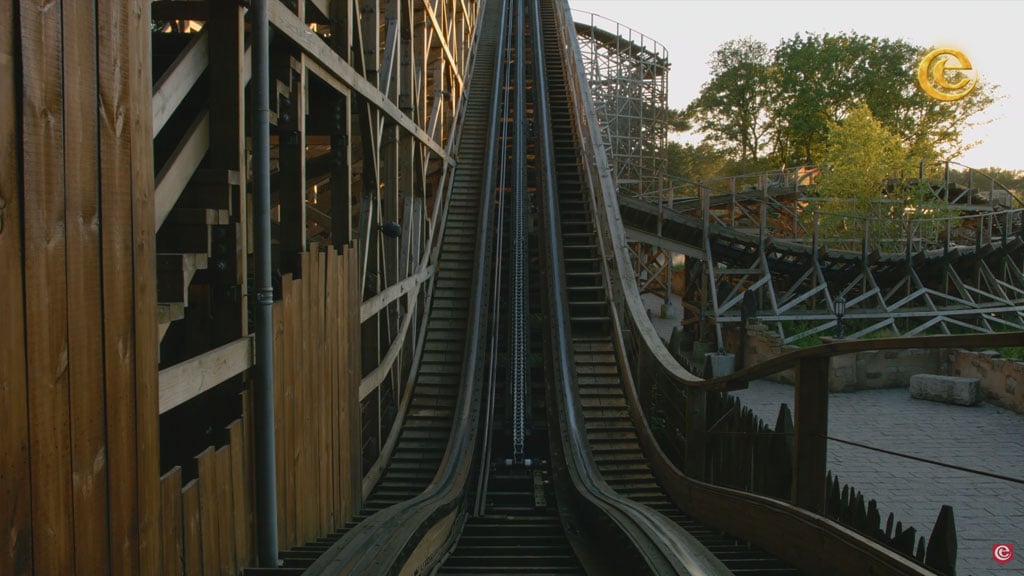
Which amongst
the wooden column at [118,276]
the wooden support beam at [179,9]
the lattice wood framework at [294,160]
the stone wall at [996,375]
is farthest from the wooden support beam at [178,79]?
the stone wall at [996,375]

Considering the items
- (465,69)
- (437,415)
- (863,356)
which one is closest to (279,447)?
(437,415)

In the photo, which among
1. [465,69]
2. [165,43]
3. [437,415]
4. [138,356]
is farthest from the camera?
[465,69]

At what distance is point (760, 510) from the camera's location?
12.5 ft

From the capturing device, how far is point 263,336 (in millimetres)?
3506

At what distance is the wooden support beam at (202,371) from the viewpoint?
273cm

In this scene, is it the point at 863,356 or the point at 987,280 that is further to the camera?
the point at 987,280

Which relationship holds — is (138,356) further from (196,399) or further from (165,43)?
(165,43)

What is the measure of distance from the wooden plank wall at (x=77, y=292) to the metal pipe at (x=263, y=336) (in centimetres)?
100

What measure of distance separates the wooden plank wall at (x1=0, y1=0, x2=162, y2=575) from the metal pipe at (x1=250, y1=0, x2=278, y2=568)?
100cm

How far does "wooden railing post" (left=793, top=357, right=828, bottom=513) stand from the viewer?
325 centimetres

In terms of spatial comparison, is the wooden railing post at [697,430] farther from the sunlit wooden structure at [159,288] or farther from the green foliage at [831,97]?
the green foliage at [831,97]

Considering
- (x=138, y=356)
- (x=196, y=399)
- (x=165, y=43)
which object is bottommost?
(x=196, y=399)

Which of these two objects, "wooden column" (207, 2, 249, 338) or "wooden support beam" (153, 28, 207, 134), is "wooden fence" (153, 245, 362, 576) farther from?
"wooden support beam" (153, 28, 207, 134)

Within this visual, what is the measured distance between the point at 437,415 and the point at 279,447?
392 cm
